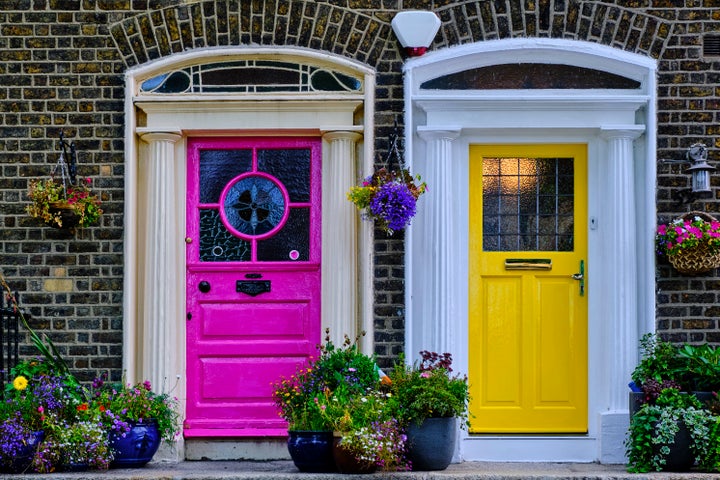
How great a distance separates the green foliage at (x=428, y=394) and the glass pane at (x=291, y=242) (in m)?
1.29

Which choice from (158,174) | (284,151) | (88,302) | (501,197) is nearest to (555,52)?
(501,197)

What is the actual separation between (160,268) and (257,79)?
1512 mm

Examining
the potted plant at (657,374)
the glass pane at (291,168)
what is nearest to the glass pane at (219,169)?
the glass pane at (291,168)

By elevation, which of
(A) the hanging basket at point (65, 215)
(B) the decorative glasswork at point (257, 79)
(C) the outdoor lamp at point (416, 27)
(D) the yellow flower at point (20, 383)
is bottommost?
(D) the yellow flower at point (20, 383)

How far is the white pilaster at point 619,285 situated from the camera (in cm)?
818

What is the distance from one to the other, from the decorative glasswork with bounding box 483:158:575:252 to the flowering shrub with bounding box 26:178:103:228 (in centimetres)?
280

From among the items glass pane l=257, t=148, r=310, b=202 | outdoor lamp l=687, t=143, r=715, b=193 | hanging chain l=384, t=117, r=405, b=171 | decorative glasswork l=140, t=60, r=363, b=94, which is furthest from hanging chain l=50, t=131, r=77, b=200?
outdoor lamp l=687, t=143, r=715, b=193

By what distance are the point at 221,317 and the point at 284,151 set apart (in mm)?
1279

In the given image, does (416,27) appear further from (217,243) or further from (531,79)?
(217,243)

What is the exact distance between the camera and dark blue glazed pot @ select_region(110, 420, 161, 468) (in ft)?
24.8

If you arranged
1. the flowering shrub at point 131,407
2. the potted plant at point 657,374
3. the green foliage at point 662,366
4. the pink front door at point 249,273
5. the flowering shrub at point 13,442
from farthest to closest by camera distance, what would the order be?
the pink front door at point 249,273 < the green foliage at point 662,366 < the potted plant at point 657,374 < the flowering shrub at point 131,407 < the flowering shrub at point 13,442

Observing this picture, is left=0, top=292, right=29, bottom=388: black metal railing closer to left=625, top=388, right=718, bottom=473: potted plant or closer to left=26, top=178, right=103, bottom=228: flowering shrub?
left=26, top=178, right=103, bottom=228: flowering shrub

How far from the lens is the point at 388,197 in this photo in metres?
7.82

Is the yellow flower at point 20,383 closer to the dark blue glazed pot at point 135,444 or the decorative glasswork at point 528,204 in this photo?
the dark blue glazed pot at point 135,444
